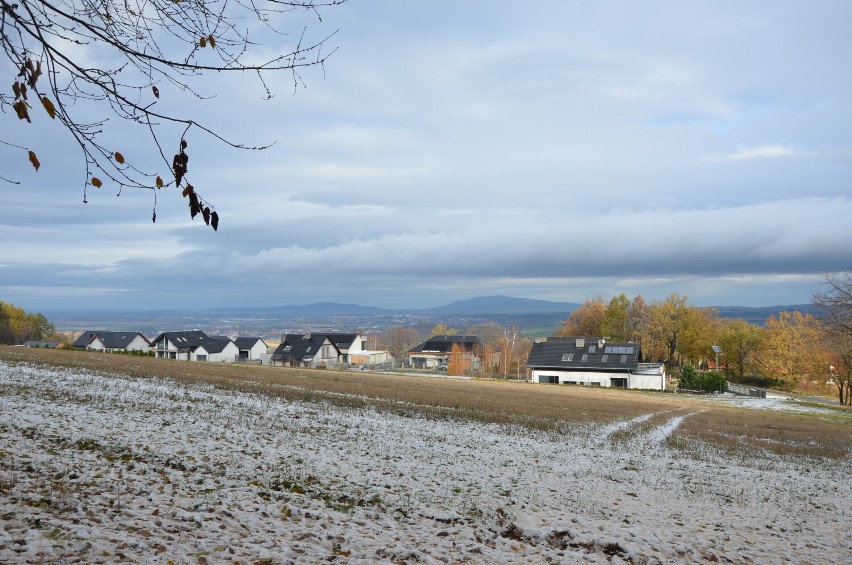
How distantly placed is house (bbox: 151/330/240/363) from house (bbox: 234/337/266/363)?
86 centimetres

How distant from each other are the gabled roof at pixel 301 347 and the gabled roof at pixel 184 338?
1422 centimetres

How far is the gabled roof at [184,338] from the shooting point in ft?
318

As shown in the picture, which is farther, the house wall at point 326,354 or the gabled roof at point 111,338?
the gabled roof at point 111,338

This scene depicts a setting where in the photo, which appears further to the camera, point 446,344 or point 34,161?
point 446,344

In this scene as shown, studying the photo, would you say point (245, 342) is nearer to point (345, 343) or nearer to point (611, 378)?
point (345, 343)

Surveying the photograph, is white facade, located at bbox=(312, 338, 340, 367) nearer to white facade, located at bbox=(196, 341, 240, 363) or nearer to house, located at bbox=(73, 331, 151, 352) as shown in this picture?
white facade, located at bbox=(196, 341, 240, 363)

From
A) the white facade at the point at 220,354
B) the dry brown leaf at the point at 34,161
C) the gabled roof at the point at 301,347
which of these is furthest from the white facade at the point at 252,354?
the dry brown leaf at the point at 34,161

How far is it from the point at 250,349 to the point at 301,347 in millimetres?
14584

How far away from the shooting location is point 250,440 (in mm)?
14992

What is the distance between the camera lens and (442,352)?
11262 centimetres

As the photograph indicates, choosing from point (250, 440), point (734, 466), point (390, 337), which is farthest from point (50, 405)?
point (390, 337)

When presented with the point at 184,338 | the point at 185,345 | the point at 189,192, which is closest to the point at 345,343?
the point at 185,345

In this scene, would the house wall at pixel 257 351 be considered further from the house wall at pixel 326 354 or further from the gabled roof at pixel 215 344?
the house wall at pixel 326 354

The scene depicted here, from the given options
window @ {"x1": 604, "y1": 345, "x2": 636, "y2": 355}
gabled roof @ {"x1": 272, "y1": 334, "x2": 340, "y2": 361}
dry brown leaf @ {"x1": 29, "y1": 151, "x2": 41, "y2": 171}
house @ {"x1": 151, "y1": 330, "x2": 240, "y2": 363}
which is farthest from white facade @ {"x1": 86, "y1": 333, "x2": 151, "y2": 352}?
dry brown leaf @ {"x1": 29, "y1": 151, "x2": 41, "y2": 171}
